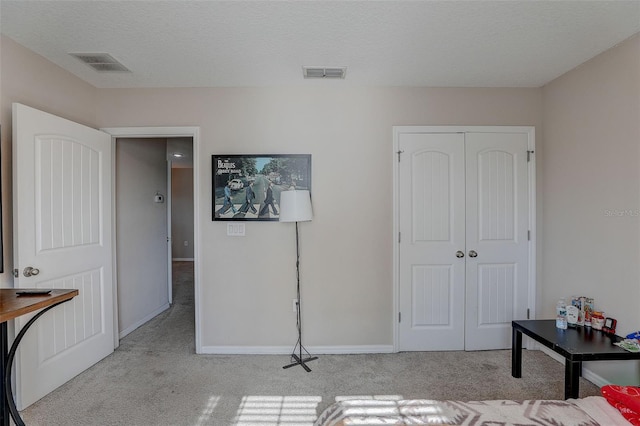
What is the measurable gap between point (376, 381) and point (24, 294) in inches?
98.8

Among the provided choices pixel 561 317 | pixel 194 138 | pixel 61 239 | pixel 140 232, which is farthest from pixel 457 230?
pixel 140 232

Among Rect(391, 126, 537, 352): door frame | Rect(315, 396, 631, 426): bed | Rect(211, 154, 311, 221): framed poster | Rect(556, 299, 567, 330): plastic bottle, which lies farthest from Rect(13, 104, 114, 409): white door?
Rect(556, 299, 567, 330): plastic bottle

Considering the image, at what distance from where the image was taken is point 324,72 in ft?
8.60

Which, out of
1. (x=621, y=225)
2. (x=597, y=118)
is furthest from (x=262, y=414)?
(x=597, y=118)

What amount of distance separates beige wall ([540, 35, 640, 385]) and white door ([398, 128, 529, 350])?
0.25 meters

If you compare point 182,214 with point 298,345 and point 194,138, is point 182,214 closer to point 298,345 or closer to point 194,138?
point 194,138

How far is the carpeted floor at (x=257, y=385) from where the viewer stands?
2.04 meters

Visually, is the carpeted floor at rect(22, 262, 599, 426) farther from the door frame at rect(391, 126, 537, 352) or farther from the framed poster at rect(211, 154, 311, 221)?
the framed poster at rect(211, 154, 311, 221)

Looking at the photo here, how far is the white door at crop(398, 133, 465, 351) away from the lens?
291 cm

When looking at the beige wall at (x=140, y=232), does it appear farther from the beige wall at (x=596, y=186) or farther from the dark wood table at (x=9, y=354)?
the beige wall at (x=596, y=186)

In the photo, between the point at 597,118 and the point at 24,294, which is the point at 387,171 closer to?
the point at 597,118

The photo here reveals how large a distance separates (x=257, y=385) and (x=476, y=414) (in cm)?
173

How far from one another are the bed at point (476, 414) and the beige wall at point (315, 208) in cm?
161

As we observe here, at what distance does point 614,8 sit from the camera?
1.80 m
